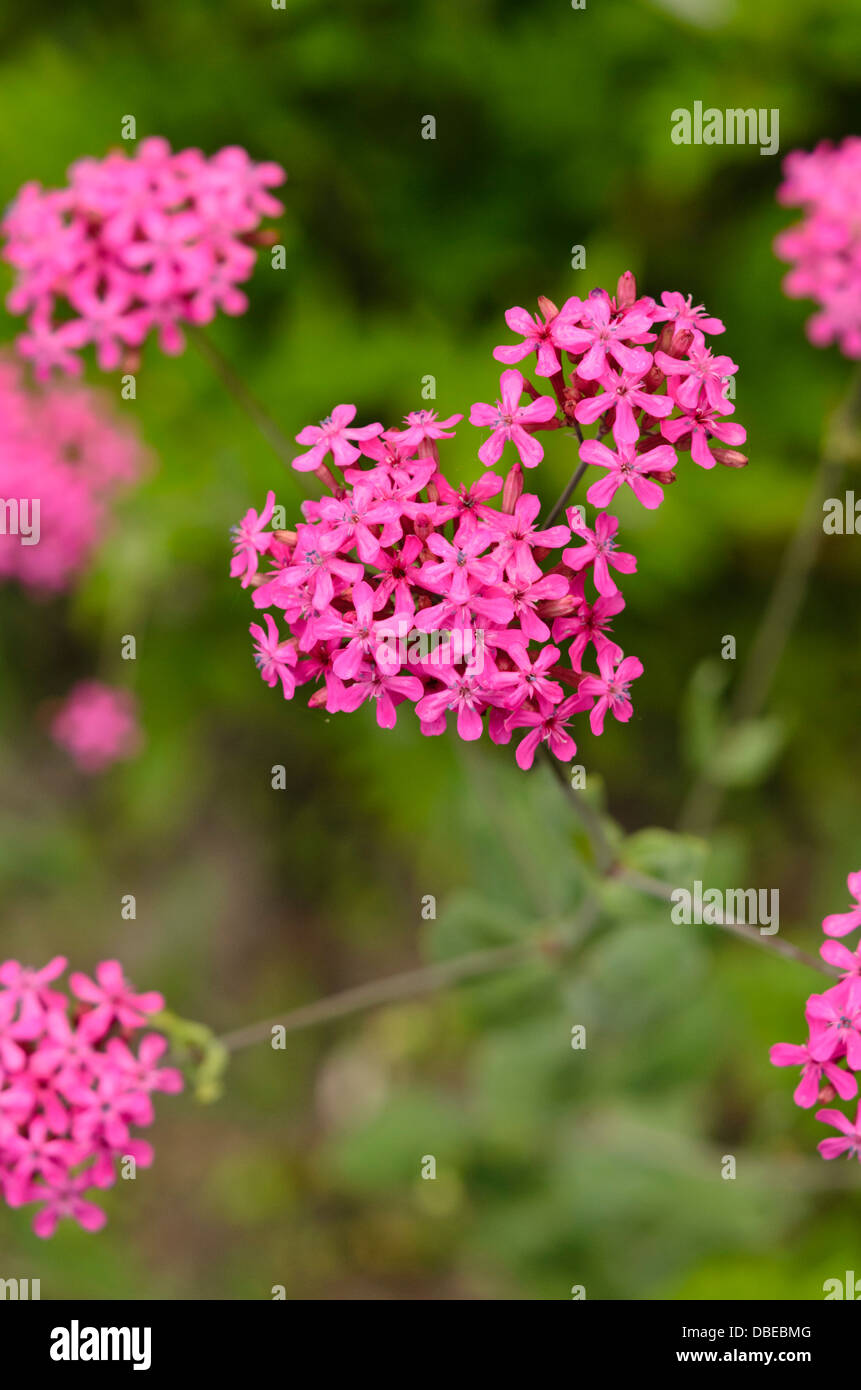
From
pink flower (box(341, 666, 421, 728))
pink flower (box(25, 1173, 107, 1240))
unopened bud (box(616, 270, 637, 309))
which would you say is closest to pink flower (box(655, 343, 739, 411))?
unopened bud (box(616, 270, 637, 309))

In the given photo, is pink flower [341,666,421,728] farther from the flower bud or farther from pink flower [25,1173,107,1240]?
pink flower [25,1173,107,1240]

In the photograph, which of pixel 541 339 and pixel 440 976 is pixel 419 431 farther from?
pixel 440 976

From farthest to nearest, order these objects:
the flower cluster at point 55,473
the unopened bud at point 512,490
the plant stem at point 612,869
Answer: the flower cluster at point 55,473, the plant stem at point 612,869, the unopened bud at point 512,490

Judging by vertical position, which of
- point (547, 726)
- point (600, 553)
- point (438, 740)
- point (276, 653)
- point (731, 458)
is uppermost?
point (438, 740)

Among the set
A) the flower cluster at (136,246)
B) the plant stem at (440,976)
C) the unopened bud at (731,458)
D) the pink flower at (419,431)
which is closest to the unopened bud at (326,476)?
the pink flower at (419,431)

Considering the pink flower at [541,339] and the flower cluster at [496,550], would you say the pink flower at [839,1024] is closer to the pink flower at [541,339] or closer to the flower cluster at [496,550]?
the flower cluster at [496,550]

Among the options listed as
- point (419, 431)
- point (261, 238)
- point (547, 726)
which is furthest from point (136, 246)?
point (547, 726)
